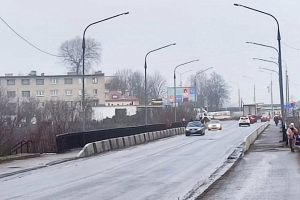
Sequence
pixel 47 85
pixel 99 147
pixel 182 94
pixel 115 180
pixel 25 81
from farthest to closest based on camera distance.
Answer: pixel 47 85, pixel 25 81, pixel 182 94, pixel 99 147, pixel 115 180

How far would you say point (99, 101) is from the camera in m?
111

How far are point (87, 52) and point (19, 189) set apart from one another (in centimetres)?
8879

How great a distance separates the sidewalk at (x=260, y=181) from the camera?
598 inches

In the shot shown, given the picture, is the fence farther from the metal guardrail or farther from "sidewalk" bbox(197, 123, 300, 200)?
"sidewalk" bbox(197, 123, 300, 200)

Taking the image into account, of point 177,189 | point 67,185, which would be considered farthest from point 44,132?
point 177,189

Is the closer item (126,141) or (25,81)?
(126,141)

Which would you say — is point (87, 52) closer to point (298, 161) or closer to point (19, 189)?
point (298, 161)

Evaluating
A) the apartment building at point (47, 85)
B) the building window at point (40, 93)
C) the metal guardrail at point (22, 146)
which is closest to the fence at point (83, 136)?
the metal guardrail at point (22, 146)

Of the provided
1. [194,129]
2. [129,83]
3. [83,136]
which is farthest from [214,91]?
[83,136]

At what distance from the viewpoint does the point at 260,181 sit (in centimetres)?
1870

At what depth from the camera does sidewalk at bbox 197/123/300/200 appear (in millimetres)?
15188

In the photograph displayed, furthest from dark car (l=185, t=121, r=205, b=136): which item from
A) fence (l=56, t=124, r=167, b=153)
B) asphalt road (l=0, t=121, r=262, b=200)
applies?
asphalt road (l=0, t=121, r=262, b=200)

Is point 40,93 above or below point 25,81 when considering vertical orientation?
below

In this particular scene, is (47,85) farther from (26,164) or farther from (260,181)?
(260,181)
